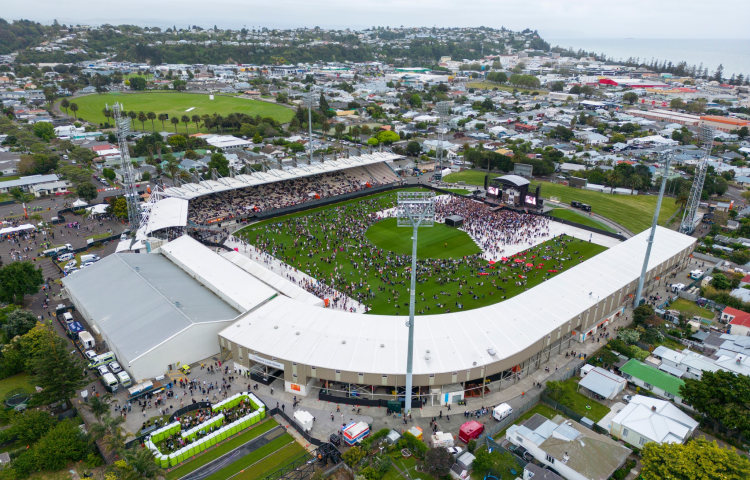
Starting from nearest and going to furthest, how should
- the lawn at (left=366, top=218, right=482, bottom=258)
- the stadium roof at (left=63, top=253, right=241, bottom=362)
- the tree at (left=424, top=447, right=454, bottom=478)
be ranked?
1. the tree at (left=424, top=447, right=454, bottom=478)
2. the stadium roof at (left=63, top=253, right=241, bottom=362)
3. the lawn at (left=366, top=218, right=482, bottom=258)

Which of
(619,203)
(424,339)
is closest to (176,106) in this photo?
(619,203)

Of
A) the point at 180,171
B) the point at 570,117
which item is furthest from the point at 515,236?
the point at 570,117

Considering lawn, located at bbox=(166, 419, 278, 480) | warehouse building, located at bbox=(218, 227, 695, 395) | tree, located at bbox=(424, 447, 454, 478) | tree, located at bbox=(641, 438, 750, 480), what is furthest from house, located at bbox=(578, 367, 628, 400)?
lawn, located at bbox=(166, 419, 278, 480)

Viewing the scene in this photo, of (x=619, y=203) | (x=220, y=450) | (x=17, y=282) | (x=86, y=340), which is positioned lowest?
(x=220, y=450)

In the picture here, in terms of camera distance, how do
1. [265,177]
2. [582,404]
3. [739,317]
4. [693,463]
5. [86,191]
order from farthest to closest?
1. [265,177]
2. [86,191]
3. [739,317]
4. [582,404]
5. [693,463]

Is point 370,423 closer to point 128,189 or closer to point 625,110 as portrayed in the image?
point 128,189

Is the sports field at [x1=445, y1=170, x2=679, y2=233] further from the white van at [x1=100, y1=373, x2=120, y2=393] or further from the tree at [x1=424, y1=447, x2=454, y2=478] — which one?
the white van at [x1=100, y1=373, x2=120, y2=393]

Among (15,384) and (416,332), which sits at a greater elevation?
(416,332)

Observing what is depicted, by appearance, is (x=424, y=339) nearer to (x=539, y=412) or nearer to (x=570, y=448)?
(x=539, y=412)
